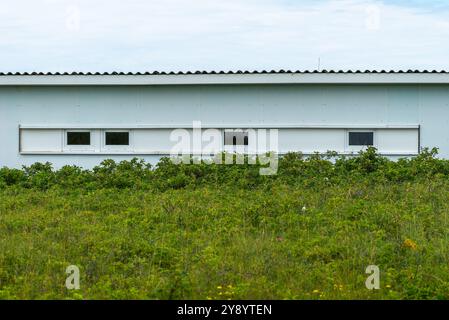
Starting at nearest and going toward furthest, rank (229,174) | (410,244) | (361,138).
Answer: (410,244) → (229,174) → (361,138)

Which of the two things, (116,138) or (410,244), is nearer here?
(410,244)

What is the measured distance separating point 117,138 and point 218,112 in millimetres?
2608

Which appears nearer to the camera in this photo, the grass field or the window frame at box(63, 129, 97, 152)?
the grass field

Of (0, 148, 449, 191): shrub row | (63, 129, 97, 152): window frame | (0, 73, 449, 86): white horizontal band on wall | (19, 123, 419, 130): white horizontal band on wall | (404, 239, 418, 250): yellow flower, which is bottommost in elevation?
(404, 239, 418, 250): yellow flower

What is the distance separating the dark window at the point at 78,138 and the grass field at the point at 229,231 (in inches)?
87.3

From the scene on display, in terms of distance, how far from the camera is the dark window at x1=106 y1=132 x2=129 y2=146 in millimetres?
18516

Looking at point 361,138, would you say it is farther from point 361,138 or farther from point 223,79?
point 223,79

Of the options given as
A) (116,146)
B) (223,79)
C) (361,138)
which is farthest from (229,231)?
(116,146)

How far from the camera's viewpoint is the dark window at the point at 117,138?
18.5m

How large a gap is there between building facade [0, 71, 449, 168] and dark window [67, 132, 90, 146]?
2 centimetres

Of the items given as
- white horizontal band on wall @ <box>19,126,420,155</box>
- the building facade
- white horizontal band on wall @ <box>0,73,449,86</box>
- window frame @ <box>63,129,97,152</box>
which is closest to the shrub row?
white horizontal band on wall @ <box>19,126,420,155</box>

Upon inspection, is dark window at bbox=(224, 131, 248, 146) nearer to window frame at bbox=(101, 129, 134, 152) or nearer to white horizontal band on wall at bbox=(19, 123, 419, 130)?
white horizontal band on wall at bbox=(19, 123, 419, 130)

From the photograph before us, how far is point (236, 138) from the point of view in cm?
1819

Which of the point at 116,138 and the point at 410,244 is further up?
the point at 116,138
